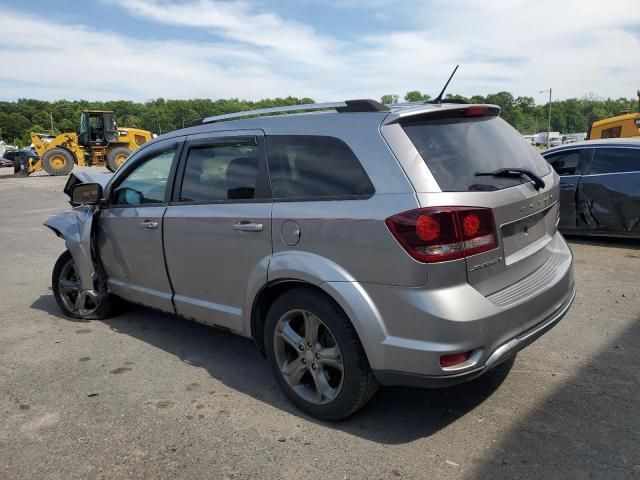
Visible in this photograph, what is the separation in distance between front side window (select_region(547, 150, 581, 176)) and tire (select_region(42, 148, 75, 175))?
78.0 feet

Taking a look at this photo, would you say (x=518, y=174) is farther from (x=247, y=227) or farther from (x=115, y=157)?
(x=115, y=157)

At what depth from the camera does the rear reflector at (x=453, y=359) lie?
2648mm

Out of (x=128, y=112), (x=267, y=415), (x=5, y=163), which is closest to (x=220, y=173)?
(x=267, y=415)

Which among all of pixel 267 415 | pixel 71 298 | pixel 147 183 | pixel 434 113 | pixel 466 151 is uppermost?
pixel 434 113

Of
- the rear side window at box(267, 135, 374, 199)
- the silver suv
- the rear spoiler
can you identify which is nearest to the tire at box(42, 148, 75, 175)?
the silver suv

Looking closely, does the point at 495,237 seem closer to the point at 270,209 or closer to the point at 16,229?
the point at 270,209

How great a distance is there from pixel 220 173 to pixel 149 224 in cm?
82

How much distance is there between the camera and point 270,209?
3297 mm

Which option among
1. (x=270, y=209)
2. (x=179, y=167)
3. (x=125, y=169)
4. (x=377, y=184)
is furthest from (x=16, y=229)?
(x=377, y=184)

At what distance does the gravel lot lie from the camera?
275cm

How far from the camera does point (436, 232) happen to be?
263 cm

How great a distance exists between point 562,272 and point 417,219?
1.29 meters

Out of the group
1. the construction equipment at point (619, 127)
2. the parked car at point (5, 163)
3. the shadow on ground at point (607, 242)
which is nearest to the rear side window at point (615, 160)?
the shadow on ground at point (607, 242)

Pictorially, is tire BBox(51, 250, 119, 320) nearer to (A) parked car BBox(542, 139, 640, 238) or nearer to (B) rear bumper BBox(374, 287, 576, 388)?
(B) rear bumper BBox(374, 287, 576, 388)
